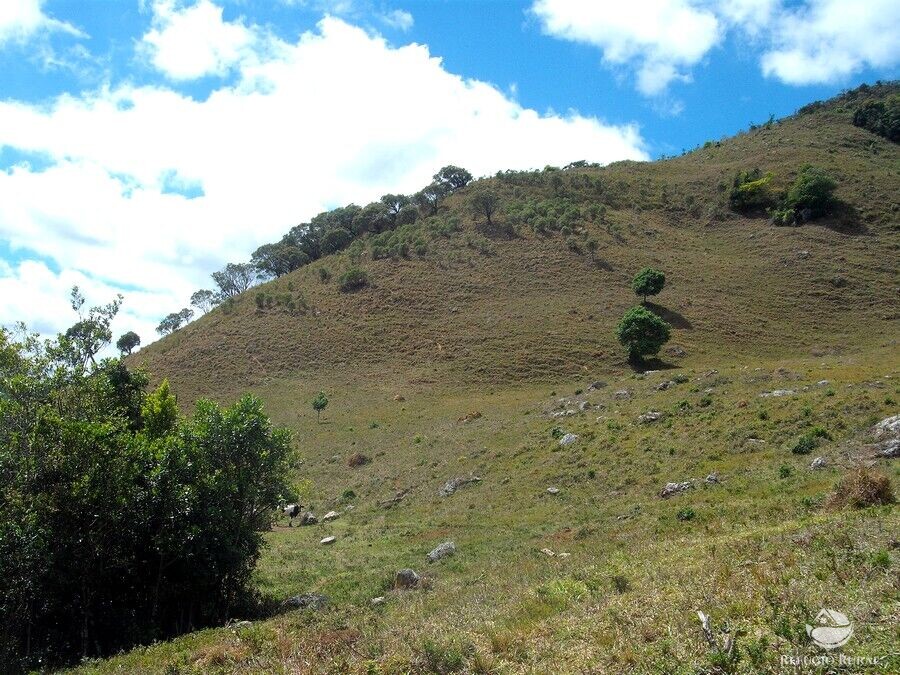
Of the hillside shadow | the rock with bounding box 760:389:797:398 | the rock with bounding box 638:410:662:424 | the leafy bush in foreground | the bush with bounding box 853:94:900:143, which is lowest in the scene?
the rock with bounding box 638:410:662:424

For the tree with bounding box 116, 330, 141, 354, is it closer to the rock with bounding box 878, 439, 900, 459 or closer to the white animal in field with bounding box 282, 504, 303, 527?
the white animal in field with bounding box 282, 504, 303, 527

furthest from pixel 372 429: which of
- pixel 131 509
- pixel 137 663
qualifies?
pixel 137 663

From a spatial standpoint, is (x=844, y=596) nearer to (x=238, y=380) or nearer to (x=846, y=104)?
(x=238, y=380)

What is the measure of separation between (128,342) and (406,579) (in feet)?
326

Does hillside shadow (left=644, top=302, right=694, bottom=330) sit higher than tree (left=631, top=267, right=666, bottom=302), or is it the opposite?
tree (left=631, top=267, right=666, bottom=302)

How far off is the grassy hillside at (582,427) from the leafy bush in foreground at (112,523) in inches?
117

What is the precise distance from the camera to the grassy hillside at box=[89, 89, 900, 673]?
841cm

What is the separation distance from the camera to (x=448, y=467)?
35000 mm

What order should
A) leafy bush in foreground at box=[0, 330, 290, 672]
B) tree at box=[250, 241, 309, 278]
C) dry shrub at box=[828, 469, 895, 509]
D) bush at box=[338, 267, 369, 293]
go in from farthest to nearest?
tree at box=[250, 241, 309, 278] < bush at box=[338, 267, 369, 293] < leafy bush in foreground at box=[0, 330, 290, 672] < dry shrub at box=[828, 469, 895, 509]

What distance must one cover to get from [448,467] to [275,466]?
61.4ft

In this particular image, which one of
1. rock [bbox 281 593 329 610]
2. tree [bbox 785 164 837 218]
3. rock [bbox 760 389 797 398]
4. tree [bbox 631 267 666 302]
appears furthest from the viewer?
tree [bbox 785 164 837 218]

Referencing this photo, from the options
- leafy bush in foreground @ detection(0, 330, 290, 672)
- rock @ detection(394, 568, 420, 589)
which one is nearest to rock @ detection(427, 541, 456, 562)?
rock @ detection(394, 568, 420, 589)

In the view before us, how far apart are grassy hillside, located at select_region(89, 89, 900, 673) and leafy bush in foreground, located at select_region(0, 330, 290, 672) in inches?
117

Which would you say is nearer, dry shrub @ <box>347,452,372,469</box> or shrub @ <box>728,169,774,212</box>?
dry shrub @ <box>347,452,372,469</box>
